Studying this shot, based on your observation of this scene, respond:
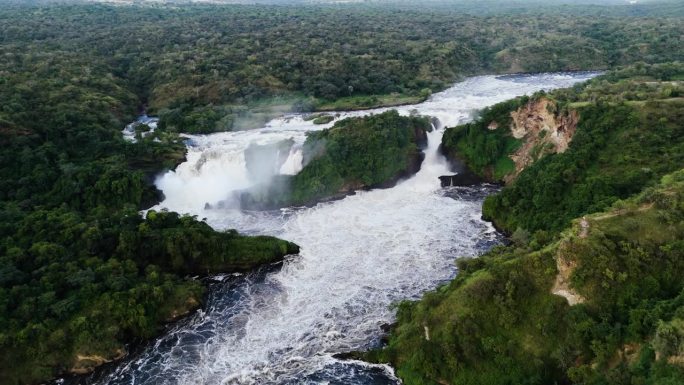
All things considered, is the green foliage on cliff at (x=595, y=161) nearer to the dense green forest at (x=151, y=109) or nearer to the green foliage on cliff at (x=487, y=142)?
the green foliage on cliff at (x=487, y=142)

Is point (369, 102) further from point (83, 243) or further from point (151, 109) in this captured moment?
point (83, 243)

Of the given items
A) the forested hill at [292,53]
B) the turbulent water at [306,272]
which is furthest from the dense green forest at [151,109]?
the turbulent water at [306,272]

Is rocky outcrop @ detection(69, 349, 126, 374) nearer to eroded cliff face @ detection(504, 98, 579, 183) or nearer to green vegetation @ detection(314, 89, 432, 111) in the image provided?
eroded cliff face @ detection(504, 98, 579, 183)

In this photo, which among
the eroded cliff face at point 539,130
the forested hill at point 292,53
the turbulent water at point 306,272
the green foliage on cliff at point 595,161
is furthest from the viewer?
the forested hill at point 292,53

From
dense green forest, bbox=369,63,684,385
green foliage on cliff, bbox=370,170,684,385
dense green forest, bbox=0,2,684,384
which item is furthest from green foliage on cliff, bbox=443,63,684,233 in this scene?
green foliage on cliff, bbox=370,170,684,385

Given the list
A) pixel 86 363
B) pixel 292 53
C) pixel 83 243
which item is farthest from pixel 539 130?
pixel 292 53

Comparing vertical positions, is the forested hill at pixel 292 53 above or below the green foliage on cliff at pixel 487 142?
above
